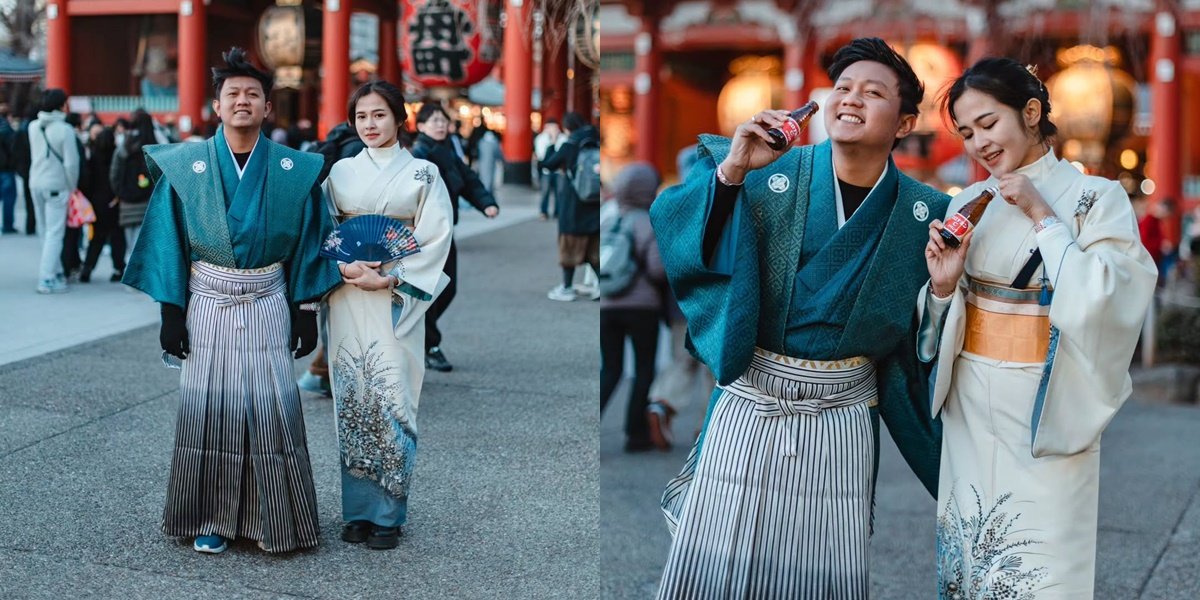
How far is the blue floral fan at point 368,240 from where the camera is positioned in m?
3.64

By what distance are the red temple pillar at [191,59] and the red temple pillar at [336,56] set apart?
278 cm

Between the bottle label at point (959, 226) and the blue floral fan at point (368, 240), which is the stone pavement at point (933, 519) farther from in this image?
the bottle label at point (959, 226)

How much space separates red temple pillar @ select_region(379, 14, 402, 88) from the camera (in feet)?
69.9

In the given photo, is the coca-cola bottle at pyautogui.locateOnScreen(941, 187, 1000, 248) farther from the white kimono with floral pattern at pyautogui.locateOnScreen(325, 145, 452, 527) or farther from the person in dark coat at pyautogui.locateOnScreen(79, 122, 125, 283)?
the person in dark coat at pyautogui.locateOnScreen(79, 122, 125, 283)

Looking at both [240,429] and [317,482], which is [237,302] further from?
[317,482]

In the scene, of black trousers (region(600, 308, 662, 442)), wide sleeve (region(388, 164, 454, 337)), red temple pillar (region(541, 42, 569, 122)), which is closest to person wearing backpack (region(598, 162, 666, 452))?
black trousers (region(600, 308, 662, 442))

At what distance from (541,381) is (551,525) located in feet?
7.28

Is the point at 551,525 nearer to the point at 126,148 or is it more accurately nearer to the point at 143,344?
the point at 143,344

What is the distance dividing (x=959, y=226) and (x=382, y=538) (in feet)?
7.03

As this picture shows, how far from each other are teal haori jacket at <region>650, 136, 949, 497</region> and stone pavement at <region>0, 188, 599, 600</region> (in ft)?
4.77

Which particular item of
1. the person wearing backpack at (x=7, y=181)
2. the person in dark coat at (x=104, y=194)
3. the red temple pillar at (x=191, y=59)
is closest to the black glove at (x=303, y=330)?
the person in dark coat at (x=104, y=194)

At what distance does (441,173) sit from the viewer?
247 inches

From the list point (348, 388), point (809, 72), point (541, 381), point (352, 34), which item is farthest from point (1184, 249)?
point (352, 34)

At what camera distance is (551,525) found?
4.21m
